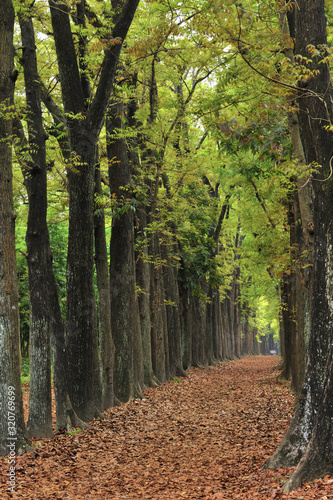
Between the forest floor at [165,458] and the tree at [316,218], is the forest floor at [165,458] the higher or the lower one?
the lower one

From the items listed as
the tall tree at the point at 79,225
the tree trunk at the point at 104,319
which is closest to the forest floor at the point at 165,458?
the tree trunk at the point at 104,319

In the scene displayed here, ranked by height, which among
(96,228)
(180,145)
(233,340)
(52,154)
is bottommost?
(233,340)

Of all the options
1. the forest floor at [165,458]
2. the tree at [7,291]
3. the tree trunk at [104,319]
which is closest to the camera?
the forest floor at [165,458]

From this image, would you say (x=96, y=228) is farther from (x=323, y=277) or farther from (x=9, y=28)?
(x=323, y=277)

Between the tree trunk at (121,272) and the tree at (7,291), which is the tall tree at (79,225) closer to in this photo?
the tree at (7,291)

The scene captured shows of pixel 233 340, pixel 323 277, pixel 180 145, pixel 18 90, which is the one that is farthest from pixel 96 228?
pixel 233 340

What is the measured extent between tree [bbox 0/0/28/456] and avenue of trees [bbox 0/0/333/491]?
0.02 m

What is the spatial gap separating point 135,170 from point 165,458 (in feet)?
34.7

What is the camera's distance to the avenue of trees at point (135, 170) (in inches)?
257

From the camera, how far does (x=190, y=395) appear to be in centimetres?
1672

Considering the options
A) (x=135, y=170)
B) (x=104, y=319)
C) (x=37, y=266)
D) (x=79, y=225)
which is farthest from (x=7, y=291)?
(x=135, y=170)

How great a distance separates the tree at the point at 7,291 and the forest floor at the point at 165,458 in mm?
493

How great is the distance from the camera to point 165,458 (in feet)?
27.6

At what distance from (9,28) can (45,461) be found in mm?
7088
